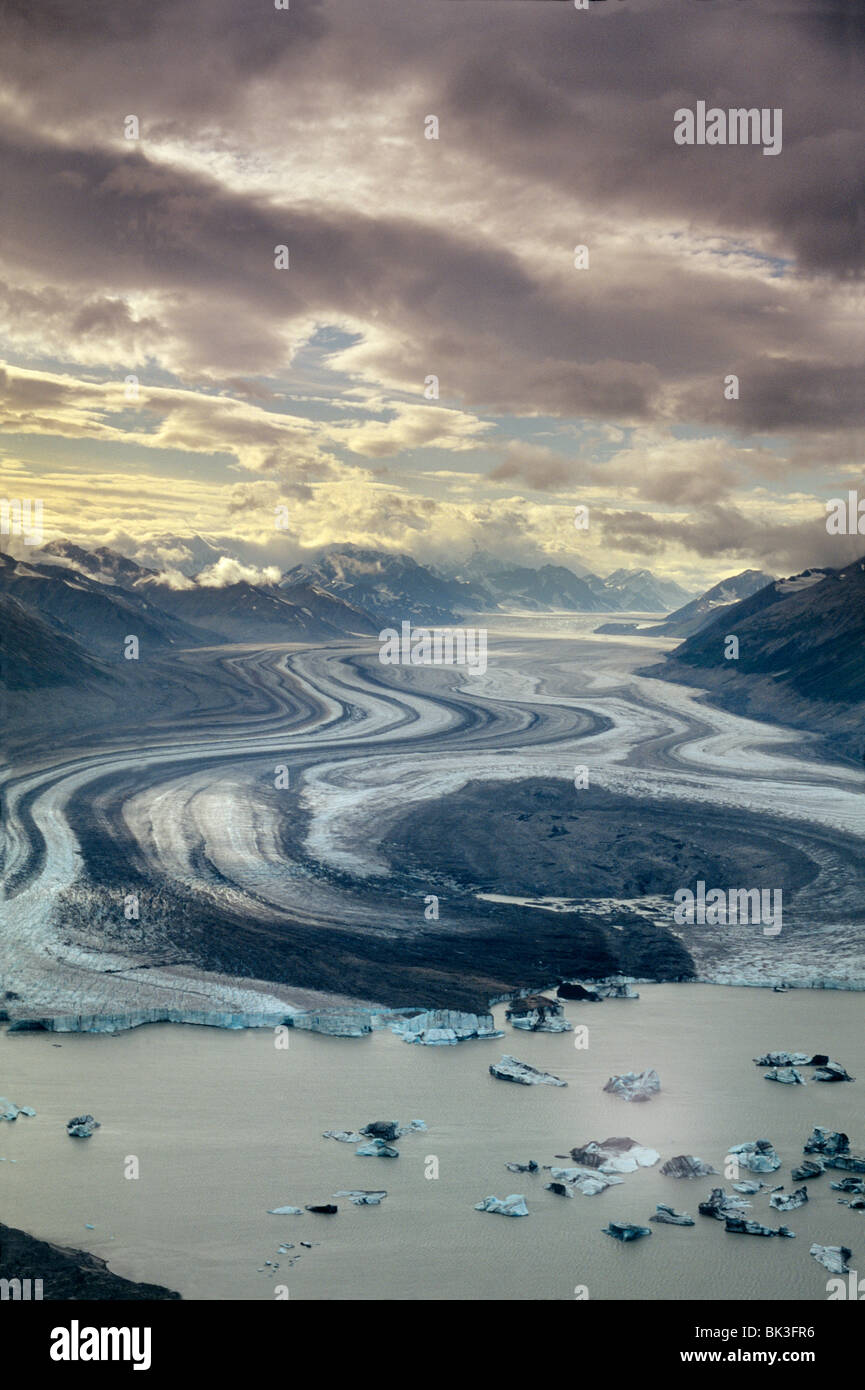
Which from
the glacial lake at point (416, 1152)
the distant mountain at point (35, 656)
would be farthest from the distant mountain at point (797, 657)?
the glacial lake at point (416, 1152)

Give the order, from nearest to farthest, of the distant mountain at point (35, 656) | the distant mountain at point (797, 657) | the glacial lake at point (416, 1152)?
the glacial lake at point (416, 1152) → the distant mountain at point (35, 656) → the distant mountain at point (797, 657)

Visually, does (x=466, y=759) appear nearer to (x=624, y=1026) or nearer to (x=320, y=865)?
(x=320, y=865)

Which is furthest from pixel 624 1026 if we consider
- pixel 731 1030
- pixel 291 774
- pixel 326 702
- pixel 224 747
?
pixel 326 702

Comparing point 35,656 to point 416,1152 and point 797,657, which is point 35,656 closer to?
point 797,657

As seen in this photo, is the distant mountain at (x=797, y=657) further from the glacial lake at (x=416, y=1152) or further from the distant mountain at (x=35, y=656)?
the glacial lake at (x=416, y=1152)

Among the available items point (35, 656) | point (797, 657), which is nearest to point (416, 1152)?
point (35, 656)

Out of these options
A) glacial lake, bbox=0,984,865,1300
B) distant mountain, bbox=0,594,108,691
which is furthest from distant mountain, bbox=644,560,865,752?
glacial lake, bbox=0,984,865,1300

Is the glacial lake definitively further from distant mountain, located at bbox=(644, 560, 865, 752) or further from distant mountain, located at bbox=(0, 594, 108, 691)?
distant mountain, located at bbox=(0, 594, 108, 691)
